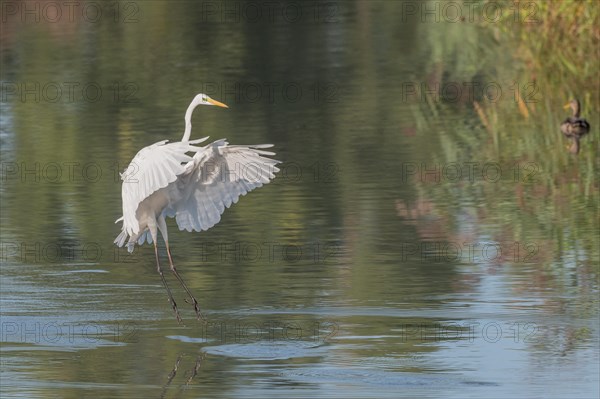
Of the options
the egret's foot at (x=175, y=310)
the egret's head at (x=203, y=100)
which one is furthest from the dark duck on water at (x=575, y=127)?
the egret's foot at (x=175, y=310)

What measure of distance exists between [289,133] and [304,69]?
5.98 meters

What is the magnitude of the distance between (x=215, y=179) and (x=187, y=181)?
0.85 feet

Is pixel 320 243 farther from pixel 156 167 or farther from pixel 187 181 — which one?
pixel 156 167

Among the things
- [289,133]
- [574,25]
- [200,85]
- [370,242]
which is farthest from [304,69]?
[370,242]

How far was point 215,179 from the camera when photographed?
12.2 metres

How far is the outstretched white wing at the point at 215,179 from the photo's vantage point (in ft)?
38.7

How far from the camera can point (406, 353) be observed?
11.2 m

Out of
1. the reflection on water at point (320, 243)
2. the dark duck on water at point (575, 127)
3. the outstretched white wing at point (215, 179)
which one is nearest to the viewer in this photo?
the reflection on water at point (320, 243)

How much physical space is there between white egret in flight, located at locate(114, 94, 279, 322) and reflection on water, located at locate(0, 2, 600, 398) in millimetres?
712

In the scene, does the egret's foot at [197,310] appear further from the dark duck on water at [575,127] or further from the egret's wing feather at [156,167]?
the dark duck on water at [575,127]

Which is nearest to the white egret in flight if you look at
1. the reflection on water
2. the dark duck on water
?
the reflection on water

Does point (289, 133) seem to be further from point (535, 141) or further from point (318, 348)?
point (318, 348)

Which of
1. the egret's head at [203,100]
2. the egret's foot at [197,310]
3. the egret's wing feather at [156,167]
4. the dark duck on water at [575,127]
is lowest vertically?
the egret's foot at [197,310]

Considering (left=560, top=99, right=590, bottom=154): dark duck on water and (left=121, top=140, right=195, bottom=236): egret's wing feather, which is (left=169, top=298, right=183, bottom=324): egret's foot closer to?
(left=121, top=140, right=195, bottom=236): egret's wing feather
